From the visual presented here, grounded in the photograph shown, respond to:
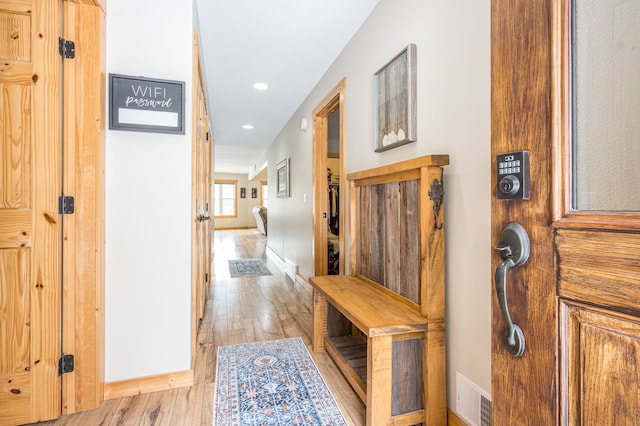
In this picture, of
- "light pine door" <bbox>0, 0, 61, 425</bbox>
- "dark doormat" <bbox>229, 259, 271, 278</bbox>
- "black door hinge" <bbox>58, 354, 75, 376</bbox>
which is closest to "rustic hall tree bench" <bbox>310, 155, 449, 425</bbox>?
"black door hinge" <bbox>58, 354, 75, 376</bbox>

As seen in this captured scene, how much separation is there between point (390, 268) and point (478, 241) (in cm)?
59

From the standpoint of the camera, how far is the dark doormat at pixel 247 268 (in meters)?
4.87

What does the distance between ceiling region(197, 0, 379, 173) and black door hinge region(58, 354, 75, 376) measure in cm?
227

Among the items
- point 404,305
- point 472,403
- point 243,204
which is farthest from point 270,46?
point 243,204

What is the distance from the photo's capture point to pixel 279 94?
3947 mm

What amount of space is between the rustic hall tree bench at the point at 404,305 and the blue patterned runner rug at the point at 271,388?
0.70 feet

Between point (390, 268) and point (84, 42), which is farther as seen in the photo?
point (390, 268)

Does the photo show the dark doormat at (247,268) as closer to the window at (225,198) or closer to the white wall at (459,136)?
the white wall at (459,136)

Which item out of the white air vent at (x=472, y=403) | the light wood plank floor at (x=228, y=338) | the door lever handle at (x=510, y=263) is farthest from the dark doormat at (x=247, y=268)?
the door lever handle at (x=510, y=263)

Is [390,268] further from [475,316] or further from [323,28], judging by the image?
[323,28]

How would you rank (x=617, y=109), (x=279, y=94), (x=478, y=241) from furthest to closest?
(x=279, y=94) < (x=478, y=241) < (x=617, y=109)

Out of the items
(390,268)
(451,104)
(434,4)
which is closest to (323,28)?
(434,4)

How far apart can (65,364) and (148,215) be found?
32.9 inches

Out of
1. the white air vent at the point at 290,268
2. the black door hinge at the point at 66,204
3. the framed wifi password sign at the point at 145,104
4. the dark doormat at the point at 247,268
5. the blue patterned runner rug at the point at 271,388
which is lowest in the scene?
the blue patterned runner rug at the point at 271,388
